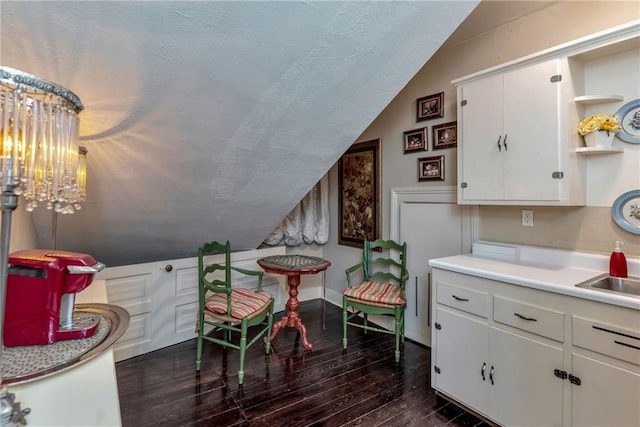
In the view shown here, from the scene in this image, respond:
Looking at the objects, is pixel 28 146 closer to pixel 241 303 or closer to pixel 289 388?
pixel 241 303

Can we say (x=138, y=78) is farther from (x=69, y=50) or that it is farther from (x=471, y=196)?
(x=471, y=196)

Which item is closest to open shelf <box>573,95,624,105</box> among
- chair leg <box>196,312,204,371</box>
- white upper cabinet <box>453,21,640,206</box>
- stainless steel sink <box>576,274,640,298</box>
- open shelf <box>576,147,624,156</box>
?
white upper cabinet <box>453,21,640,206</box>

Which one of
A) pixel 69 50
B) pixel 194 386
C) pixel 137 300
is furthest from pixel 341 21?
pixel 137 300

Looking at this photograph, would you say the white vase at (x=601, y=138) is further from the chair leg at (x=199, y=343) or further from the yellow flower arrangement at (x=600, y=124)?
the chair leg at (x=199, y=343)

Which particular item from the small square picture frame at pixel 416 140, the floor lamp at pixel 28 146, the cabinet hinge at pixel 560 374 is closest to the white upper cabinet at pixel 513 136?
the small square picture frame at pixel 416 140

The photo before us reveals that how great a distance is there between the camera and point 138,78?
1.35 meters

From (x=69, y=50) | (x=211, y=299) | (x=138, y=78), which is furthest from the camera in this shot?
(x=211, y=299)

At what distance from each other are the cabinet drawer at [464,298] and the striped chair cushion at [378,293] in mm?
597

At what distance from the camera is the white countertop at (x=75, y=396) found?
732 mm

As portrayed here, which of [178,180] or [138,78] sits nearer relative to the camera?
[138,78]

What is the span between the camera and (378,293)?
2.80 meters

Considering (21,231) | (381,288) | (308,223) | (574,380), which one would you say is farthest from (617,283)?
(21,231)

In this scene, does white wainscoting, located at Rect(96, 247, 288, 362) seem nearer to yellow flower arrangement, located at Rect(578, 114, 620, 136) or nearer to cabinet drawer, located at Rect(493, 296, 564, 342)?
cabinet drawer, located at Rect(493, 296, 564, 342)

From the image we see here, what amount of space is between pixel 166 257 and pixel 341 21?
2.57 m
